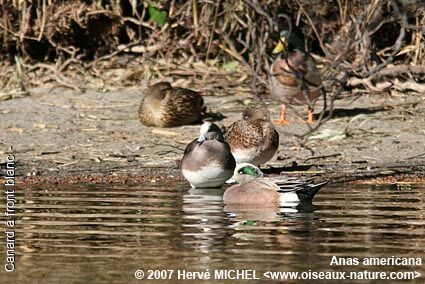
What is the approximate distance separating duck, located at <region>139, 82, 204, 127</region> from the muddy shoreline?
11 centimetres

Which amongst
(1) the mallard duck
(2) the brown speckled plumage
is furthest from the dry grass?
(1) the mallard duck

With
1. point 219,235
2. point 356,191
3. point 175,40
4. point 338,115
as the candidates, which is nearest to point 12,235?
point 219,235

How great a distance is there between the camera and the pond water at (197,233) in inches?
298

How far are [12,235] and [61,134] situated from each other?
553cm

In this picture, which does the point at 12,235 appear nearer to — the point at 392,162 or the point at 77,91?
the point at 392,162

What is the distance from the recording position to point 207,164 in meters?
11.6

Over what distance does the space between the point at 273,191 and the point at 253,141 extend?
92.4 inches

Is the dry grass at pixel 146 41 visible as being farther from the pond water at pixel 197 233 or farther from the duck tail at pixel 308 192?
the duck tail at pixel 308 192

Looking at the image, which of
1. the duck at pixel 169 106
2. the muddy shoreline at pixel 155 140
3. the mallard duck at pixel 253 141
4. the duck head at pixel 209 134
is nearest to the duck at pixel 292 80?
the muddy shoreline at pixel 155 140

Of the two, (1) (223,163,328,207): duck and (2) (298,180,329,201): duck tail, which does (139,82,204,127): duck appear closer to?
(1) (223,163,328,207): duck

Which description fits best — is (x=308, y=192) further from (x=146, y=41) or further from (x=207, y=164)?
(x=146, y=41)

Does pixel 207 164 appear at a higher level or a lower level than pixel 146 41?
lower

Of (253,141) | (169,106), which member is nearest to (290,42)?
(169,106)

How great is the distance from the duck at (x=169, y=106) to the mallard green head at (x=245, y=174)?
12.8 feet
